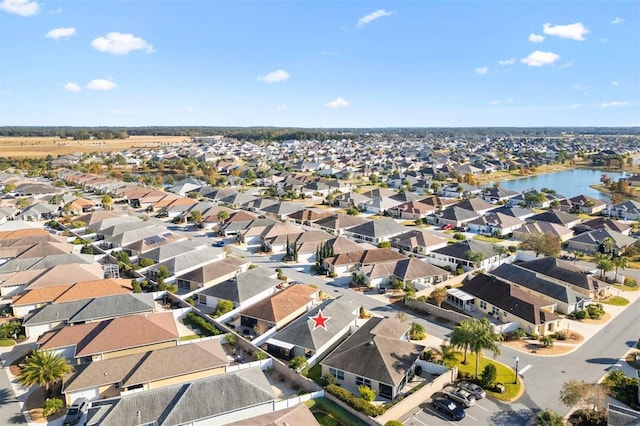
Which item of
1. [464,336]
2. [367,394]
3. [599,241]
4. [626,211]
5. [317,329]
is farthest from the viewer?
[626,211]

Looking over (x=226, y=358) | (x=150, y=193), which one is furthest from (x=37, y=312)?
(x=150, y=193)

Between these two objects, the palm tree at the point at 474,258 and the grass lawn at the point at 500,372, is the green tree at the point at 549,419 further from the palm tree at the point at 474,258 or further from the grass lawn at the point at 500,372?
the palm tree at the point at 474,258

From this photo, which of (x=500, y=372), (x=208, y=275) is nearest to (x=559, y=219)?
(x=500, y=372)

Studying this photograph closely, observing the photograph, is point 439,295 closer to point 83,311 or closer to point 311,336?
point 311,336

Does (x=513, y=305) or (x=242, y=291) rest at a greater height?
(x=242, y=291)

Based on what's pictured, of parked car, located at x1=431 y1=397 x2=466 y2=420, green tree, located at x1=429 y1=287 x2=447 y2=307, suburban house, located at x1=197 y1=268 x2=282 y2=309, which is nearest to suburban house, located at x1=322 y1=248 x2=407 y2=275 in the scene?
suburban house, located at x1=197 y1=268 x2=282 y2=309
